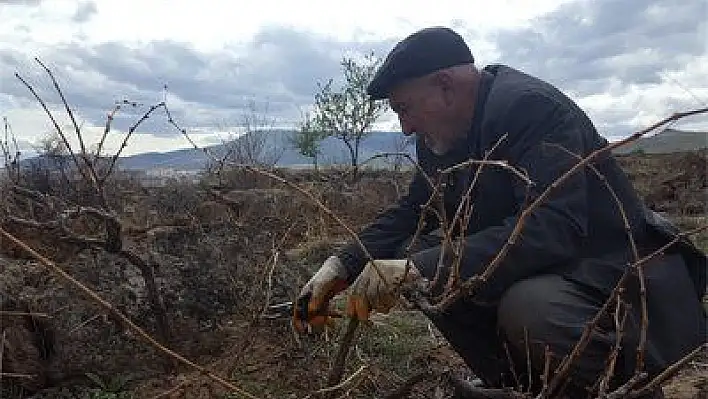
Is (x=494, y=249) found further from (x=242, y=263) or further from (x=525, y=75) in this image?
(x=242, y=263)

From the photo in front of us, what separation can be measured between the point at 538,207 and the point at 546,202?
0.03 meters

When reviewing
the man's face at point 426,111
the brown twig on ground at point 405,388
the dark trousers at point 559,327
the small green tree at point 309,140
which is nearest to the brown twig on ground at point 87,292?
the dark trousers at point 559,327

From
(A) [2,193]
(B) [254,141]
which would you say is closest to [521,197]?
(A) [2,193]

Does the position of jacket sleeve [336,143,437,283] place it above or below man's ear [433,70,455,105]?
below

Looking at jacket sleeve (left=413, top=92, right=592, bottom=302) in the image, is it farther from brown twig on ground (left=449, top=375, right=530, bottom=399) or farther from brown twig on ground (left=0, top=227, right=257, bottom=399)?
brown twig on ground (left=0, top=227, right=257, bottom=399)

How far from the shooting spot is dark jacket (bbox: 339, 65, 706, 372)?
2.02m

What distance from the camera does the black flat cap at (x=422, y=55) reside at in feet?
7.74

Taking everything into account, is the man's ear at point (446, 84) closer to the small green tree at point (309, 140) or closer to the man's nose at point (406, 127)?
the man's nose at point (406, 127)

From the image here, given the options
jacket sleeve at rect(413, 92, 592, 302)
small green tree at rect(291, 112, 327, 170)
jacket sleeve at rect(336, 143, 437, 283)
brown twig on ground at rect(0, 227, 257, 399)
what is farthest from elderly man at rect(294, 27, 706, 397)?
small green tree at rect(291, 112, 327, 170)

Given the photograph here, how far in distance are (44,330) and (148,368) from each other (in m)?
0.40

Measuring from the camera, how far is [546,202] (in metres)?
2.02

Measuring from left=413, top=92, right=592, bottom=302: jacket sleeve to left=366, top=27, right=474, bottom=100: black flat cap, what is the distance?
1.01 ft

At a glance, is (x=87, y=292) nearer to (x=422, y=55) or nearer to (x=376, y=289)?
(x=376, y=289)

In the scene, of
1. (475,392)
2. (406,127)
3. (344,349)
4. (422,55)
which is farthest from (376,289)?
(422,55)
